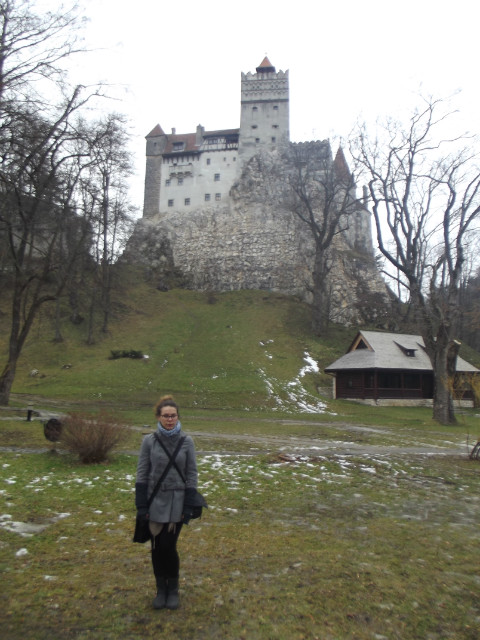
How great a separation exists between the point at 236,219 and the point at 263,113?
16643 mm

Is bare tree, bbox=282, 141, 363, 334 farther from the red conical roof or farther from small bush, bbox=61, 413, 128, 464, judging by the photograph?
small bush, bbox=61, 413, 128, 464

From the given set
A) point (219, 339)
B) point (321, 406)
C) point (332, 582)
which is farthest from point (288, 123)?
point (332, 582)

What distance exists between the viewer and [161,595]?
13.0ft

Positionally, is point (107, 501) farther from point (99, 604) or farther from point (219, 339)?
point (219, 339)

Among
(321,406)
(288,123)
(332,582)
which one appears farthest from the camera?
(288,123)

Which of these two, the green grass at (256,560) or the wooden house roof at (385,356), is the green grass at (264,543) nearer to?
the green grass at (256,560)

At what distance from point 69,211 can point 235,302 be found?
117 feet

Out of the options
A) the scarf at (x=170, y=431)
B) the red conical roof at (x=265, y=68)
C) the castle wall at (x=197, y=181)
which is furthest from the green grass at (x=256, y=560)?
Result: the red conical roof at (x=265, y=68)

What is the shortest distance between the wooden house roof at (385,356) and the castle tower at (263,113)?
121 feet

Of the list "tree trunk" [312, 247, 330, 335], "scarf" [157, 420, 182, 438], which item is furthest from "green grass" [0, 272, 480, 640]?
"tree trunk" [312, 247, 330, 335]

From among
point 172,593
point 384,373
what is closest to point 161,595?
point 172,593

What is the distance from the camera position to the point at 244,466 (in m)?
10.1

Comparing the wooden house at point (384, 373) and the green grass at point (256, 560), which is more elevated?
the wooden house at point (384, 373)

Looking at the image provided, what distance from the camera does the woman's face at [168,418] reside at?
4441 millimetres
